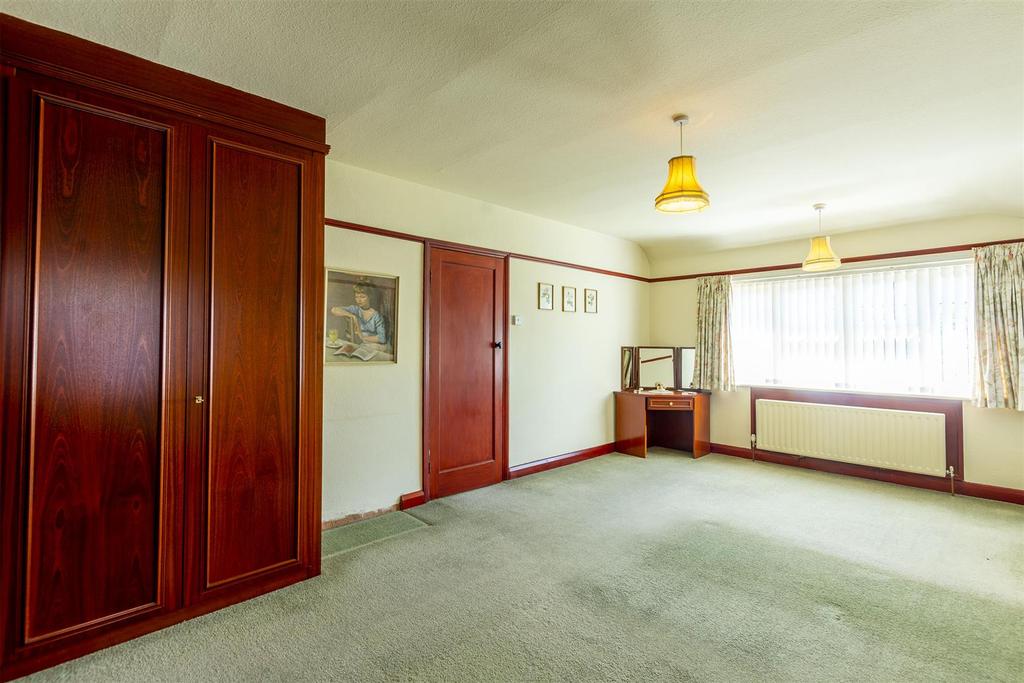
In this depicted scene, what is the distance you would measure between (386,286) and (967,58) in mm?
3492

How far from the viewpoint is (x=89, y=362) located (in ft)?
6.73

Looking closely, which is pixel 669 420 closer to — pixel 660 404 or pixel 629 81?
pixel 660 404

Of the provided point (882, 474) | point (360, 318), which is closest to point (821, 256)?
point (882, 474)

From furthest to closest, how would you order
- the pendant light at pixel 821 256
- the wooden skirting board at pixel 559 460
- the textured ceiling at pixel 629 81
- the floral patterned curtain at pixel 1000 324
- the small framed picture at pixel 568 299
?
the small framed picture at pixel 568 299 < the wooden skirting board at pixel 559 460 < the pendant light at pixel 821 256 < the floral patterned curtain at pixel 1000 324 < the textured ceiling at pixel 629 81

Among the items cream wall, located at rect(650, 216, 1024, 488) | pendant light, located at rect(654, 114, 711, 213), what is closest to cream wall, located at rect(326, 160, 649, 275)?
cream wall, located at rect(650, 216, 1024, 488)

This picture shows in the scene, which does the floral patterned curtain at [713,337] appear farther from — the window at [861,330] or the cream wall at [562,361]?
the cream wall at [562,361]

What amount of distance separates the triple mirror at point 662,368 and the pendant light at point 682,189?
3.52 m

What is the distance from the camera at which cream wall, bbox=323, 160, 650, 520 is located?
350 centimetres

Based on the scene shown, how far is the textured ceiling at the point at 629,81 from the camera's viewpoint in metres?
1.87

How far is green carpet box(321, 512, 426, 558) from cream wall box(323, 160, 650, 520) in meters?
0.12

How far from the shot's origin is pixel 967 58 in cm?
207

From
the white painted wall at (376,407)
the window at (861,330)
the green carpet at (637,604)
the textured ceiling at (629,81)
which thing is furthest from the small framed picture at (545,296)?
the window at (861,330)

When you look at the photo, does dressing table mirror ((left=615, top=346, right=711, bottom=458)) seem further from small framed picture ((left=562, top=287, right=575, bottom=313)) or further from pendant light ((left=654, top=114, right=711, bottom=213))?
pendant light ((left=654, top=114, right=711, bottom=213))

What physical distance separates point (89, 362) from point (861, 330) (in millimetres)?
6166
